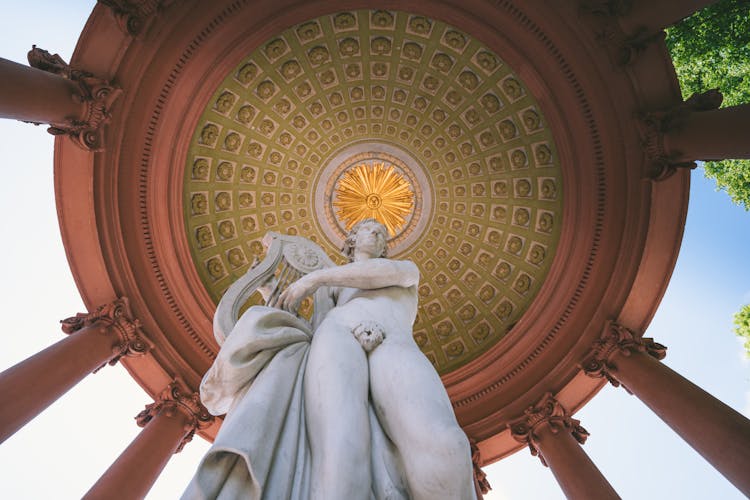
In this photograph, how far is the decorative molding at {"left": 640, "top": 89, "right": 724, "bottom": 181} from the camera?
27.4 feet

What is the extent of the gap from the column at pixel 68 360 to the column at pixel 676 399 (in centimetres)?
1012

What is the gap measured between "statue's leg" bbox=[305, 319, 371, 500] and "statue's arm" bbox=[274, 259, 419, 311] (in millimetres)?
599

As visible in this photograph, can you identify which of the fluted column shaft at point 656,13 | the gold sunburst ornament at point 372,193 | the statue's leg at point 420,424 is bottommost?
the statue's leg at point 420,424

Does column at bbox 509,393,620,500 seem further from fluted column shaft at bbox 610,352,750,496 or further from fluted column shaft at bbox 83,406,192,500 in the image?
fluted column shaft at bbox 83,406,192,500

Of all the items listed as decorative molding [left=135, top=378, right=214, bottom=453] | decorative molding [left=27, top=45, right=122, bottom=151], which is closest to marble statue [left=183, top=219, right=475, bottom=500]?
decorative molding [left=27, top=45, right=122, bottom=151]

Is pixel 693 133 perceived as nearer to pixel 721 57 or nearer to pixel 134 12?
pixel 721 57

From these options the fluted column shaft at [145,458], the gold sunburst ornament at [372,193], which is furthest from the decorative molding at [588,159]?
the fluted column shaft at [145,458]

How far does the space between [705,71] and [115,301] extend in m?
15.4

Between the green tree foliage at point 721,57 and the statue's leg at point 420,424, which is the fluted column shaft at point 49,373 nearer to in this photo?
the statue's leg at point 420,424

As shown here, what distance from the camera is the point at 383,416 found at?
2.78 m

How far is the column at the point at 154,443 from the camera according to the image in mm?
8438

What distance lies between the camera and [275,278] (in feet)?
14.1

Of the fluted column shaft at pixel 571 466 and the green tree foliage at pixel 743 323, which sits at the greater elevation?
the green tree foliage at pixel 743 323

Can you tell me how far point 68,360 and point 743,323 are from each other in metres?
15.8
